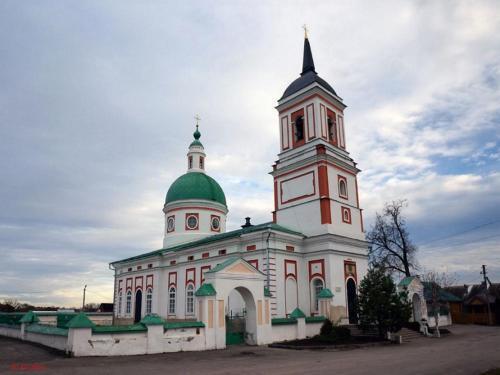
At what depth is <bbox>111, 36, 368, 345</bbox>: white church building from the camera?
20.6 meters

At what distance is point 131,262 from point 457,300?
37.0m

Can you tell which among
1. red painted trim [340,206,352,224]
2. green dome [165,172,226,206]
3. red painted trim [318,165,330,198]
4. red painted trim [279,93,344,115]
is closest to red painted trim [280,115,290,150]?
red painted trim [279,93,344,115]

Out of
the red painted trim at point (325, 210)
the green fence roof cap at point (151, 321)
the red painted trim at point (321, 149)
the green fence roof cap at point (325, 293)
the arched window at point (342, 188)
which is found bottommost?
the green fence roof cap at point (151, 321)

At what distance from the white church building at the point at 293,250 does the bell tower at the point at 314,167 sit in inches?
2.8

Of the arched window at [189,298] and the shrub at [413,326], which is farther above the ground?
the arched window at [189,298]

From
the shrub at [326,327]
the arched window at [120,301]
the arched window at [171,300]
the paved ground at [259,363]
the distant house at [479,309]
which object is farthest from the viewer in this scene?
the distant house at [479,309]

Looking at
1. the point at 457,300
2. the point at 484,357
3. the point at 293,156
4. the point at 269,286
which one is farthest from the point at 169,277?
the point at 457,300

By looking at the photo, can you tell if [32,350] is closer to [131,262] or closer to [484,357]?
[484,357]

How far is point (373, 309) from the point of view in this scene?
21000mm

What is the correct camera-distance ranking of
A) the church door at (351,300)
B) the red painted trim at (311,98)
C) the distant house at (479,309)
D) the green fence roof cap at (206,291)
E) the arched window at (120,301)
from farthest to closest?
the distant house at (479,309) → the arched window at (120,301) → the red painted trim at (311,98) → the church door at (351,300) → the green fence roof cap at (206,291)

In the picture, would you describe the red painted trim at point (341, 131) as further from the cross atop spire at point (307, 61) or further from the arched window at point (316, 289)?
the arched window at point (316, 289)

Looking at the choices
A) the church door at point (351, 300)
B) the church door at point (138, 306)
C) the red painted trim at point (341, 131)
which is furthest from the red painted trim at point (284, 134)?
the church door at point (138, 306)

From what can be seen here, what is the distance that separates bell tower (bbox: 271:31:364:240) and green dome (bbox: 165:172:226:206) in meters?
10.3

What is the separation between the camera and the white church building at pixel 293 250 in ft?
67.5
